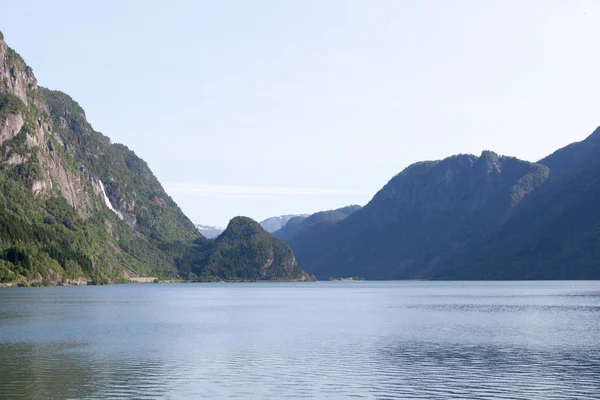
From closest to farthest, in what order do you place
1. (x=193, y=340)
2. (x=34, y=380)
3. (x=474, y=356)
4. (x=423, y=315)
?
(x=34, y=380) < (x=474, y=356) < (x=193, y=340) < (x=423, y=315)

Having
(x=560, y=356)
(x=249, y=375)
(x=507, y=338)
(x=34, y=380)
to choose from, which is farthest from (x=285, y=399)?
(x=507, y=338)

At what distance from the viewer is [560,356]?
9050 cm

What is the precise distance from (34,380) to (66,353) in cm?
2078

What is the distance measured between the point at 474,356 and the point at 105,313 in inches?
3922

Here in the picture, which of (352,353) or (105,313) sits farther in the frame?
(105,313)

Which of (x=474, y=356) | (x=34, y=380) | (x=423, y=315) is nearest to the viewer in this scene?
(x=34, y=380)

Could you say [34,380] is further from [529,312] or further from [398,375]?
[529,312]

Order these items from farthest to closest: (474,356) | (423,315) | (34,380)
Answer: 1. (423,315)
2. (474,356)
3. (34,380)

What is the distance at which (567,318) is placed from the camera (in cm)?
14938

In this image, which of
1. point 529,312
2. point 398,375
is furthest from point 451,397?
point 529,312

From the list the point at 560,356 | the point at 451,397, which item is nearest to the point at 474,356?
the point at 560,356

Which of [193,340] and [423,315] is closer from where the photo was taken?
[193,340]

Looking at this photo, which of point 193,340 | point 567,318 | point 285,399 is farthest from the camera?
point 567,318

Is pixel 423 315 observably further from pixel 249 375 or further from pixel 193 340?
pixel 249 375
